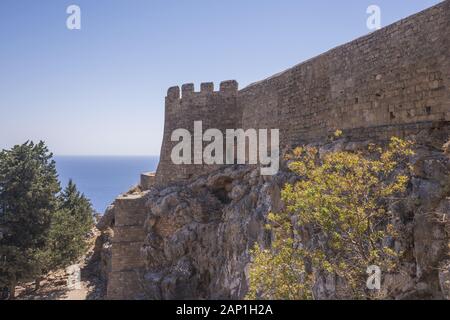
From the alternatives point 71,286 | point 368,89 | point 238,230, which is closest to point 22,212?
point 71,286

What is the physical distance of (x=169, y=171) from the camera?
2059 centimetres

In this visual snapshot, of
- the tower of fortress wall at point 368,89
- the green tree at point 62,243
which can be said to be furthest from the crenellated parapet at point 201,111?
the green tree at point 62,243

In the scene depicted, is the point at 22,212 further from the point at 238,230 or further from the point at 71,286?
the point at 238,230

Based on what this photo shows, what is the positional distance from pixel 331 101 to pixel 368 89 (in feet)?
5.66

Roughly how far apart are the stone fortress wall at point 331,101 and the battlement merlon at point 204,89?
0.05 metres

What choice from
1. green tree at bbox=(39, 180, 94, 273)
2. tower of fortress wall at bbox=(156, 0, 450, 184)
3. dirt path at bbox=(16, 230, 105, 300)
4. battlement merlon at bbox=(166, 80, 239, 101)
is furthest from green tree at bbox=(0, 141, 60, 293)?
tower of fortress wall at bbox=(156, 0, 450, 184)

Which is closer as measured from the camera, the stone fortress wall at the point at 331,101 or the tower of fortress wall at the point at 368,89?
the tower of fortress wall at the point at 368,89

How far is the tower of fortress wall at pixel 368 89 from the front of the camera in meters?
9.08

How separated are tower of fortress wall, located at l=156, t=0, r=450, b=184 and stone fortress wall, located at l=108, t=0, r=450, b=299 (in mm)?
24

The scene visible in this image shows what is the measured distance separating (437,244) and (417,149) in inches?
100

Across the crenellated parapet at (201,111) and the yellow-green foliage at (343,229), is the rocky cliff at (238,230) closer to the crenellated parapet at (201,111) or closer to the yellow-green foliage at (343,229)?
the yellow-green foliage at (343,229)

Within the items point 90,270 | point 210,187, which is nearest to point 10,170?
point 90,270

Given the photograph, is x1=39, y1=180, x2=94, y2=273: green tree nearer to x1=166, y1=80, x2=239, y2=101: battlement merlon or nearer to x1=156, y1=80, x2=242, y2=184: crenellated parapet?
x1=156, y1=80, x2=242, y2=184: crenellated parapet

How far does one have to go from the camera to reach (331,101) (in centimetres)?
1271
